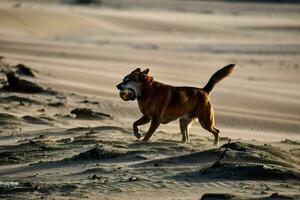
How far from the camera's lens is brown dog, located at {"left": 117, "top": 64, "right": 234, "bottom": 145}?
10.3 meters

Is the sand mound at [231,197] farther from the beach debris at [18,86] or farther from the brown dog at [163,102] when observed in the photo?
the beach debris at [18,86]

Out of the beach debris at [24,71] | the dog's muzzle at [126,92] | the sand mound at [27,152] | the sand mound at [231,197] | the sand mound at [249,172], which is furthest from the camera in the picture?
the beach debris at [24,71]

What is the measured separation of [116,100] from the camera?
1560 cm

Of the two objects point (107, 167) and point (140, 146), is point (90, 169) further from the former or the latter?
point (140, 146)

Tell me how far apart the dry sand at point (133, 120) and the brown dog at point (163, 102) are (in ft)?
1.09

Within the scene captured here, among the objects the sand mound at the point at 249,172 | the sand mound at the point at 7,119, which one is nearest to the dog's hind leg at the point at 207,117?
the sand mound at the point at 249,172

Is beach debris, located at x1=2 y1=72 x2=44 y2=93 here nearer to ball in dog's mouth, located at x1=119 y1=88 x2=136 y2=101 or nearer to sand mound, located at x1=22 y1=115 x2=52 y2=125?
sand mound, located at x1=22 y1=115 x2=52 y2=125

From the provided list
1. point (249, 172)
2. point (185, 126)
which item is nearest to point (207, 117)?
point (185, 126)

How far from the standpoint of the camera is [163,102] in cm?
1040

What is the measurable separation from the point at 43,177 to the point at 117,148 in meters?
1.41

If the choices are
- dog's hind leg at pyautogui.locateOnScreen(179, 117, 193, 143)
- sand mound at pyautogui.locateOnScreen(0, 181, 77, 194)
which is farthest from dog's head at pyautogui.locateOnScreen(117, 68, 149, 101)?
sand mound at pyautogui.locateOnScreen(0, 181, 77, 194)

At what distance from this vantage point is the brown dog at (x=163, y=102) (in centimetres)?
1027

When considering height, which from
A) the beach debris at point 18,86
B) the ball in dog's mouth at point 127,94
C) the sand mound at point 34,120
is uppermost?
the ball in dog's mouth at point 127,94

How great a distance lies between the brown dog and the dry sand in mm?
334
